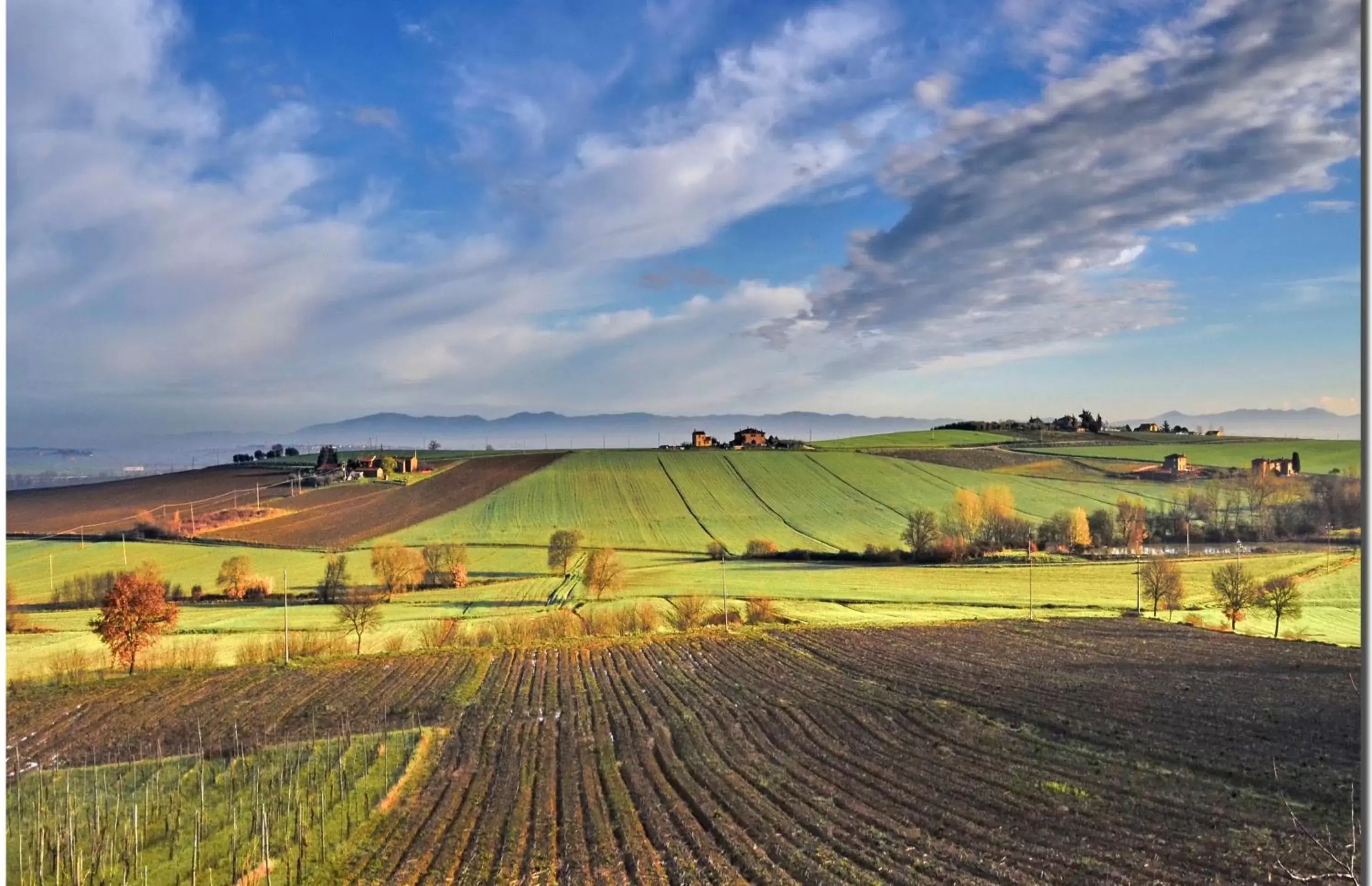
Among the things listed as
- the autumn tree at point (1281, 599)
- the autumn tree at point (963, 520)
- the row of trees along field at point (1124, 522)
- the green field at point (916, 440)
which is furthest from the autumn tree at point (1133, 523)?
the green field at point (916, 440)

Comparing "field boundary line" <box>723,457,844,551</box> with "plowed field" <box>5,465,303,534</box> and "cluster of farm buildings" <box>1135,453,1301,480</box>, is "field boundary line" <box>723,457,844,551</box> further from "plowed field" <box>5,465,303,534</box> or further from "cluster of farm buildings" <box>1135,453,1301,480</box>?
"plowed field" <box>5,465,303,534</box>

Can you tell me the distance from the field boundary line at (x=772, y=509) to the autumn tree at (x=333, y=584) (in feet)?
67.1

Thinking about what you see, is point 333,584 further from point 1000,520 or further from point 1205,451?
point 1205,451

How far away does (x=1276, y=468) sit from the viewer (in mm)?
30047

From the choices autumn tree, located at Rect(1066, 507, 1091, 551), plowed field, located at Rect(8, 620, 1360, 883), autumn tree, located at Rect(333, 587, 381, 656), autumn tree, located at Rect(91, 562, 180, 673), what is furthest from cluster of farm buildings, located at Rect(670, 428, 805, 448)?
autumn tree, located at Rect(91, 562, 180, 673)

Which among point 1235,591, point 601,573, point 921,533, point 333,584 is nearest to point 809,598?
point 601,573

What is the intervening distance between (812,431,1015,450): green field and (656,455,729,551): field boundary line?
10554mm

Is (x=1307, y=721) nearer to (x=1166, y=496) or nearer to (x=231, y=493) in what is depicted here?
(x=1166, y=496)

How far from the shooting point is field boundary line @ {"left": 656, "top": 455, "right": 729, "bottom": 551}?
1388 inches

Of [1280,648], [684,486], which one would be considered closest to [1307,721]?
[1280,648]

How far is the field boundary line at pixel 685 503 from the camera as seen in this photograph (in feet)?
116

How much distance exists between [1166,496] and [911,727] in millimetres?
27309

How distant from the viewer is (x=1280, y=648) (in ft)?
57.8

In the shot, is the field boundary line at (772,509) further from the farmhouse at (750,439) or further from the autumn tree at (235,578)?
the autumn tree at (235,578)
